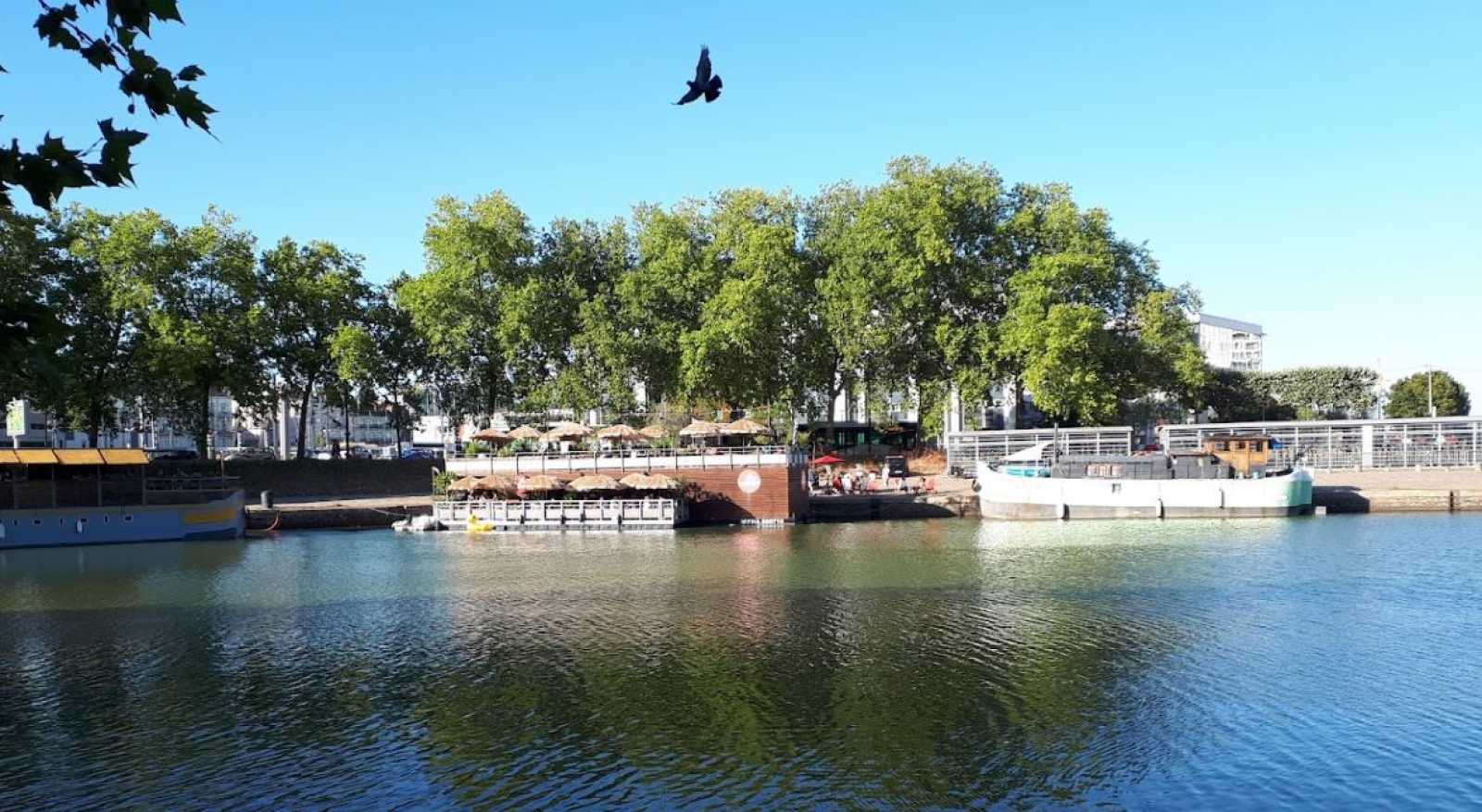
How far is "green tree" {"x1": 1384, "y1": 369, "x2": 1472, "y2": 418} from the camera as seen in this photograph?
94.7 m

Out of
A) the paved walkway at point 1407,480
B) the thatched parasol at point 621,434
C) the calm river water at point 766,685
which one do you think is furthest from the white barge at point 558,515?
the paved walkway at point 1407,480

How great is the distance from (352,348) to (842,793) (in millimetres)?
59466

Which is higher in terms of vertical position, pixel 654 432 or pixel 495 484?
pixel 654 432

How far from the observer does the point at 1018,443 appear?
232ft

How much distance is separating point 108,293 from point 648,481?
35.5 metres

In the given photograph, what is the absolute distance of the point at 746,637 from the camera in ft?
84.2

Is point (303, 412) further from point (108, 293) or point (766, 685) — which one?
point (766, 685)

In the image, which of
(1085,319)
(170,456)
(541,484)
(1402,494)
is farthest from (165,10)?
(170,456)

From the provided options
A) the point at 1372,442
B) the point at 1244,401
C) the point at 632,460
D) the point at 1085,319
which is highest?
the point at 1085,319

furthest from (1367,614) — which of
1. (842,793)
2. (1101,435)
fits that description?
(1101,435)

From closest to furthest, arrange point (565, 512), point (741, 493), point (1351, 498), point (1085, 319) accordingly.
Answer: point (1351, 498)
point (565, 512)
point (741, 493)
point (1085, 319)

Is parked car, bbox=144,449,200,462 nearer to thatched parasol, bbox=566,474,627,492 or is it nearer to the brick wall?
thatched parasol, bbox=566,474,627,492

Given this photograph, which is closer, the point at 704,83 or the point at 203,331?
the point at 704,83

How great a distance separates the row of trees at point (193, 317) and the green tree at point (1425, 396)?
87.9 m
